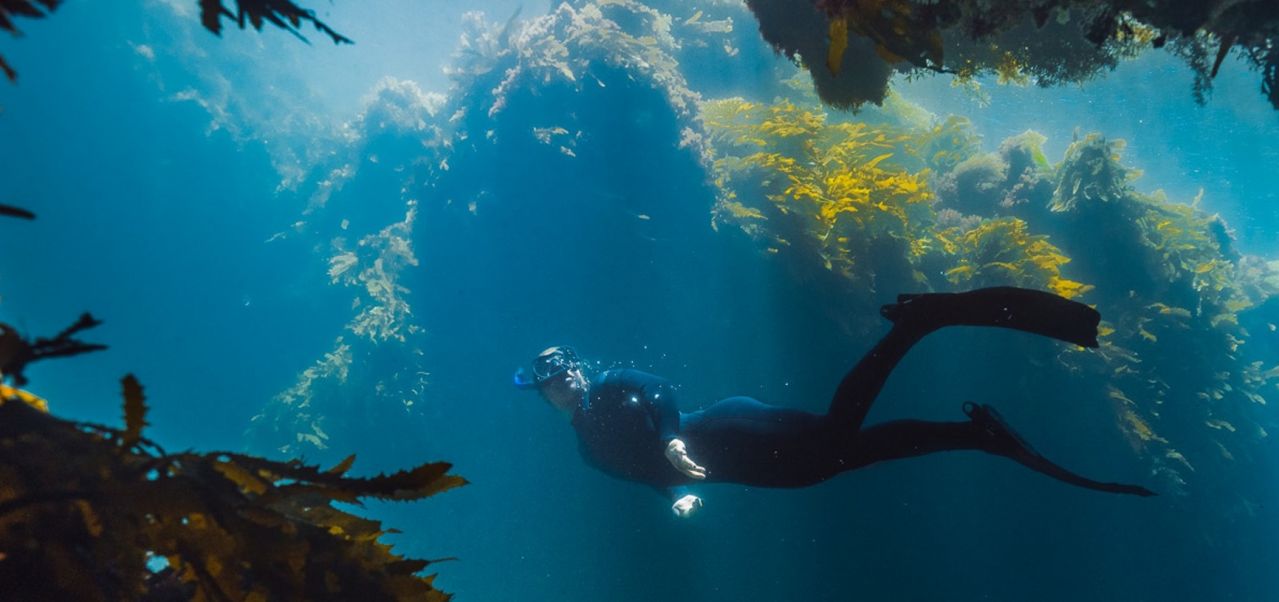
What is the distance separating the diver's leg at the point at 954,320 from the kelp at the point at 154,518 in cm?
267


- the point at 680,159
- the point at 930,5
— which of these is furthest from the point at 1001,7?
the point at 680,159

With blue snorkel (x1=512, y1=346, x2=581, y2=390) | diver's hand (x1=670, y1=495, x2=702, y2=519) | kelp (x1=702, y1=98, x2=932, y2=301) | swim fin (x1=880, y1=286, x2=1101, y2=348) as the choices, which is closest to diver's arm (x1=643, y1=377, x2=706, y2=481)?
diver's hand (x1=670, y1=495, x2=702, y2=519)

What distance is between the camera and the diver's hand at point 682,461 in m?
4.30

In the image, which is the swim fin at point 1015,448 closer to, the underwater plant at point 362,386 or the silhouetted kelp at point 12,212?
the silhouetted kelp at point 12,212

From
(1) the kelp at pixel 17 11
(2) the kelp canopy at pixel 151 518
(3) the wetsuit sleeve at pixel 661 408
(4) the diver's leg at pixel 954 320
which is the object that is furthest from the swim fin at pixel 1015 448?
(1) the kelp at pixel 17 11

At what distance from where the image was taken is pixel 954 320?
310 centimetres

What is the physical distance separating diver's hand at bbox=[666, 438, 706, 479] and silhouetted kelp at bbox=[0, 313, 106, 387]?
367cm

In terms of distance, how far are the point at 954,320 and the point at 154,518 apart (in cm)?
379

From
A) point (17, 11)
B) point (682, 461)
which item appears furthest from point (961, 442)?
point (17, 11)

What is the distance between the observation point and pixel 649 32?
14.7 metres

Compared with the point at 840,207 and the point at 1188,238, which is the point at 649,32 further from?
the point at 1188,238

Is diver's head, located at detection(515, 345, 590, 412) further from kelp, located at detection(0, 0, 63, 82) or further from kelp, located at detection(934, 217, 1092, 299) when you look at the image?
kelp, located at detection(934, 217, 1092, 299)

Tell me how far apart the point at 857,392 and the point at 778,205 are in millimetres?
6249

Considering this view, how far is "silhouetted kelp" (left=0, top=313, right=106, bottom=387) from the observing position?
4.24 ft
